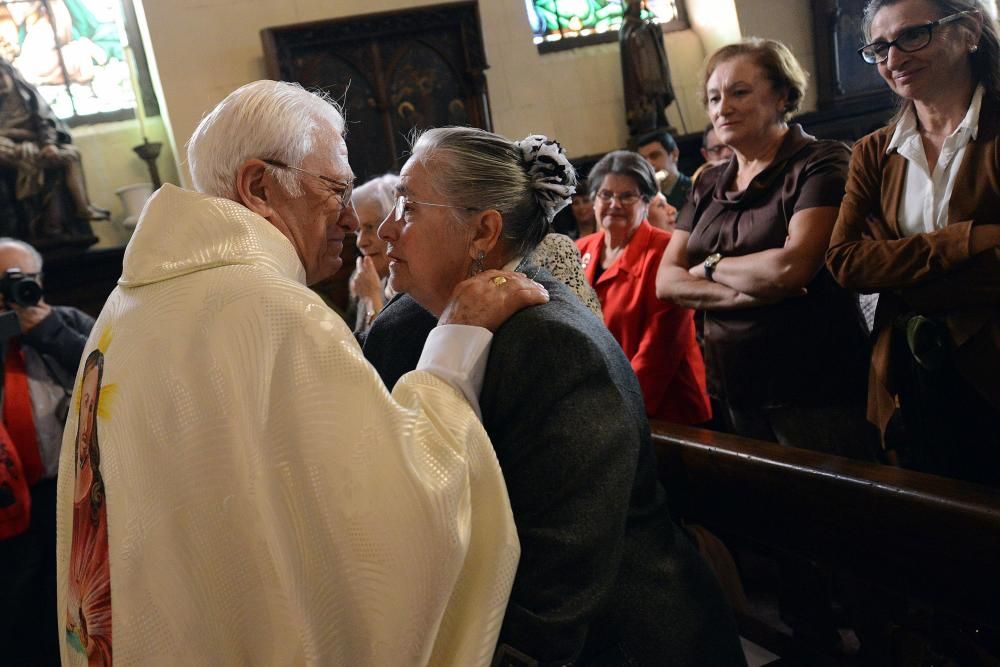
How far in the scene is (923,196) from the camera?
2551mm

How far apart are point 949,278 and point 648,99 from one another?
6420 mm

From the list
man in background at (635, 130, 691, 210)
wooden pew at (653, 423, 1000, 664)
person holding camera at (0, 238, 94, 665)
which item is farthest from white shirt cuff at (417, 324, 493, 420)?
man in background at (635, 130, 691, 210)

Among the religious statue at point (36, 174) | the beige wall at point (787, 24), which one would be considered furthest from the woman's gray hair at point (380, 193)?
the beige wall at point (787, 24)

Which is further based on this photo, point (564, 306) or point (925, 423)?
point (925, 423)

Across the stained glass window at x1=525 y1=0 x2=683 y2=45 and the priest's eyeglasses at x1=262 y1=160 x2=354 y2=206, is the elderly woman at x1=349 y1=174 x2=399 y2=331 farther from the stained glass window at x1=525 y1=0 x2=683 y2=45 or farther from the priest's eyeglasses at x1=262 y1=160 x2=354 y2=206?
the stained glass window at x1=525 y1=0 x2=683 y2=45

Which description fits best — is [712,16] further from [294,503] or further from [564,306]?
[294,503]

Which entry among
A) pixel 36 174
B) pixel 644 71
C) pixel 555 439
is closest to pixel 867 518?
pixel 555 439

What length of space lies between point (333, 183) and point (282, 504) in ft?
2.27

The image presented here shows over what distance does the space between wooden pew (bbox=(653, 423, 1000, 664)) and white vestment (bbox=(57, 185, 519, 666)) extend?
0.80 meters

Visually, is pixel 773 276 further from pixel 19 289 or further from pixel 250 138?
pixel 19 289

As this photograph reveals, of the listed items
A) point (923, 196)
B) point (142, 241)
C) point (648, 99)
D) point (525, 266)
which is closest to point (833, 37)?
point (648, 99)

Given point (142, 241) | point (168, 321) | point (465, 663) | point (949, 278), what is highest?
point (142, 241)

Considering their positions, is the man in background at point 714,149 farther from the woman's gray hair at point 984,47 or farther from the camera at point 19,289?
the camera at point 19,289

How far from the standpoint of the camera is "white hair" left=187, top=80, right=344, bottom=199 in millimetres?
1806
